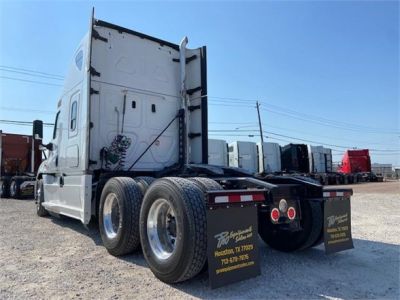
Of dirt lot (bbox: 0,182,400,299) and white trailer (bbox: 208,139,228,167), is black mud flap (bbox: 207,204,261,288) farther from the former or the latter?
white trailer (bbox: 208,139,228,167)

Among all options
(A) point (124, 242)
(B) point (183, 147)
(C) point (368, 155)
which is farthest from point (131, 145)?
(C) point (368, 155)

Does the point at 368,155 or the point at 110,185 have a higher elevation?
the point at 368,155

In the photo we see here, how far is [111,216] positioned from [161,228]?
1.55 meters

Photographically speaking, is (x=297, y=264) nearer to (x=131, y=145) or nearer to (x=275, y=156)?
(x=131, y=145)

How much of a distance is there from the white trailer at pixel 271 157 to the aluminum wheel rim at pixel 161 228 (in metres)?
24.3

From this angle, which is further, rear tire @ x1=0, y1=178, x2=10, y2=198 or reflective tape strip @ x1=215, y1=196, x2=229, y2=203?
rear tire @ x1=0, y1=178, x2=10, y2=198

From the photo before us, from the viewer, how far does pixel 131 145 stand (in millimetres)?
7086

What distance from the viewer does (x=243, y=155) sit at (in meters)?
27.5

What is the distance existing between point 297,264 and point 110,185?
290 centimetres

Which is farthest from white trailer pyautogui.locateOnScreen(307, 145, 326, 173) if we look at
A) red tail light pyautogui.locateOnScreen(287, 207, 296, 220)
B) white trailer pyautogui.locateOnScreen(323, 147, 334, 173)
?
red tail light pyautogui.locateOnScreen(287, 207, 296, 220)

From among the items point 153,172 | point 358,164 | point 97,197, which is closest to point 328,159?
point 358,164

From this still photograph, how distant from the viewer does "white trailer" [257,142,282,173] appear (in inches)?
1132

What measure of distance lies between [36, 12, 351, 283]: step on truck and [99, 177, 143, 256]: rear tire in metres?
0.01

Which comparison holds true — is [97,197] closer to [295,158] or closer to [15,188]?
[15,188]
